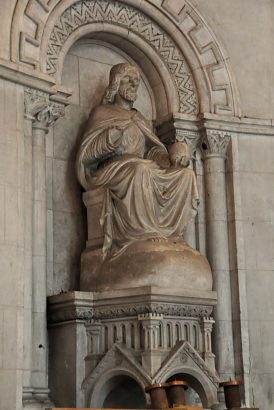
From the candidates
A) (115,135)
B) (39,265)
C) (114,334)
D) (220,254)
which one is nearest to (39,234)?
(39,265)

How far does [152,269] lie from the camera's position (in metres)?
9.48

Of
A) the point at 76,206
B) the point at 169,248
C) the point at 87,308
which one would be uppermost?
the point at 76,206

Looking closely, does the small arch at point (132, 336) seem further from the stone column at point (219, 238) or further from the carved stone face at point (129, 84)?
the carved stone face at point (129, 84)

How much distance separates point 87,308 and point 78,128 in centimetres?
252

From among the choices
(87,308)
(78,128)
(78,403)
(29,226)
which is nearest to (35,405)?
(78,403)

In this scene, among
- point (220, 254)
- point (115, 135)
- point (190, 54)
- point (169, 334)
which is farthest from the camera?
point (190, 54)

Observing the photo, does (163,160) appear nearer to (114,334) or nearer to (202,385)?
(114,334)

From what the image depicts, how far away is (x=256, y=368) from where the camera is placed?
10914 millimetres

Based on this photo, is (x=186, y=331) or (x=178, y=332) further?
(x=186, y=331)

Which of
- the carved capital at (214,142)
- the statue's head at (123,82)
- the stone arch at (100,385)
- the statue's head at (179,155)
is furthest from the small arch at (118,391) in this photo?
the statue's head at (123,82)

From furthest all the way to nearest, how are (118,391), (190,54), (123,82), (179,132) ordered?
(190,54)
(179,132)
(123,82)
(118,391)

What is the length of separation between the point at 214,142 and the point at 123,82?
1.43 m

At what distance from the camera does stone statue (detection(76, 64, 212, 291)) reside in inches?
380

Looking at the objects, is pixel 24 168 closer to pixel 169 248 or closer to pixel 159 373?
pixel 169 248
